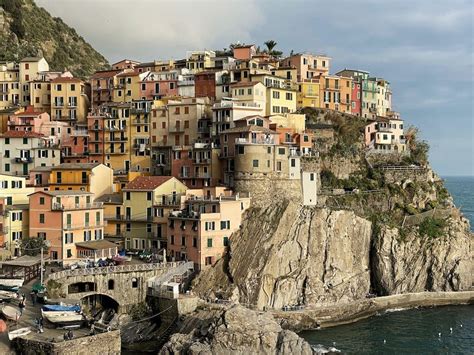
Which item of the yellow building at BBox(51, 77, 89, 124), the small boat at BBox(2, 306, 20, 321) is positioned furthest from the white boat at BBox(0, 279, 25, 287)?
the yellow building at BBox(51, 77, 89, 124)

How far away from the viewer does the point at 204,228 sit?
63375 millimetres

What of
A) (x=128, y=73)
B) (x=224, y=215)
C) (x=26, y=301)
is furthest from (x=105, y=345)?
(x=128, y=73)

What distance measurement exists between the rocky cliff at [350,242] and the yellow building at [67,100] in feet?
118

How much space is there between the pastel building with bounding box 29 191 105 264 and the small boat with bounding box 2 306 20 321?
13.9 meters

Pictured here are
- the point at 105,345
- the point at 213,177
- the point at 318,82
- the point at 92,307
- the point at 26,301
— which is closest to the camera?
the point at 105,345

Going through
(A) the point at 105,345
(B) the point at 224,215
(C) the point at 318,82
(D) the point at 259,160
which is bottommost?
(A) the point at 105,345

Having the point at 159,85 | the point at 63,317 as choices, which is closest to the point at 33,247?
the point at 63,317

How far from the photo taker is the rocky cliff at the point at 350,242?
6291 cm

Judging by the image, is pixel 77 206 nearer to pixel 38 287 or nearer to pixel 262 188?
pixel 38 287

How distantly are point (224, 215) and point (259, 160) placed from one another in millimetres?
7774

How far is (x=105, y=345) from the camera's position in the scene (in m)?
46.6

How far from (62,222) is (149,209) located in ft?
31.1

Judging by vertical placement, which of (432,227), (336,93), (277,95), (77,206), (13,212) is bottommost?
(432,227)

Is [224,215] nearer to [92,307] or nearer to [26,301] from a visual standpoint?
[92,307]
